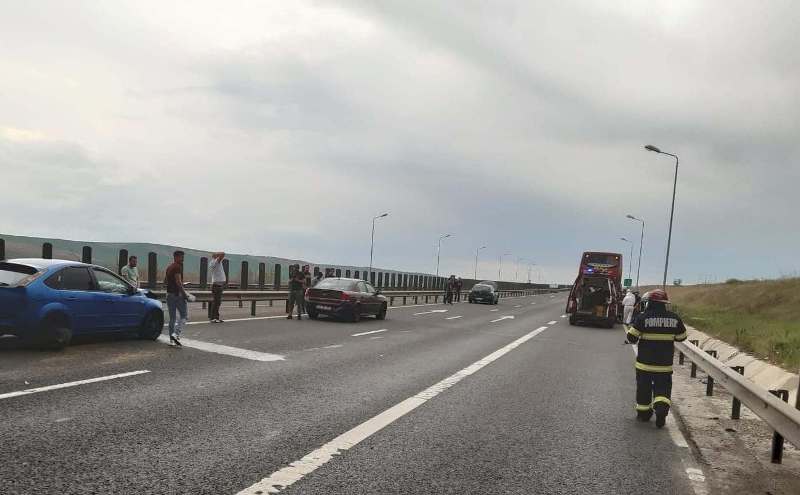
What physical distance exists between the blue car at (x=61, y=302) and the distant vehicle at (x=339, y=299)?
9.24 m

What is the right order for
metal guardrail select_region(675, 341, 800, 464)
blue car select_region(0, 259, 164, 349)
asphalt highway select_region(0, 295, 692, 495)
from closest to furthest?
asphalt highway select_region(0, 295, 692, 495) → metal guardrail select_region(675, 341, 800, 464) → blue car select_region(0, 259, 164, 349)

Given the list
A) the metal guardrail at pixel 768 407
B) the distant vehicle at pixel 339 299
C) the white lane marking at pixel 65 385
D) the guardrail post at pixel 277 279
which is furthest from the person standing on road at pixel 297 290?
the guardrail post at pixel 277 279

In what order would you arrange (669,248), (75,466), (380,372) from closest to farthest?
1. (75,466)
2. (380,372)
3. (669,248)

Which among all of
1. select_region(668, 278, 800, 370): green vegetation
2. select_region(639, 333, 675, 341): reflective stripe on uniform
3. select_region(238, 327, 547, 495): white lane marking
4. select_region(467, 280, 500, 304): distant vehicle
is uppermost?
select_region(639, 333, 675, 341): reflective stripe on uniform

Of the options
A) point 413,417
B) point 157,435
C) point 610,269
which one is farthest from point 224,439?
point 610,269

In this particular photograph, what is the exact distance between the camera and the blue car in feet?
32.8

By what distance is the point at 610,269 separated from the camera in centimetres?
3716

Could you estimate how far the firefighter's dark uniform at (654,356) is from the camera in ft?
25.0

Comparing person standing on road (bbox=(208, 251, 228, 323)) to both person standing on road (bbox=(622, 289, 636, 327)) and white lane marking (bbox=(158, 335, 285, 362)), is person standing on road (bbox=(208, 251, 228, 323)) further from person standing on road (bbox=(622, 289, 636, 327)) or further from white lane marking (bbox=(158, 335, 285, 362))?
person standing on road (bbox=(622, 289, 636, 327))

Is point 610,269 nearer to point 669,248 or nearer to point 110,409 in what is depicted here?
point 669,248

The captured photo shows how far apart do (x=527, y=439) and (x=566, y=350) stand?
421 inches

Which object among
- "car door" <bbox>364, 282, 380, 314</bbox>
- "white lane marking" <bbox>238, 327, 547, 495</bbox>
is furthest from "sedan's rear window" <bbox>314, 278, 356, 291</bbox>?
"white lane marking" <bbox>238, 327, 547, 495</bbox>

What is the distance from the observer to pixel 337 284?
22.2 metres

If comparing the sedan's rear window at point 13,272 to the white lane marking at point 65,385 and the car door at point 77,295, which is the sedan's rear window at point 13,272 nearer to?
the car door at point 77,295
